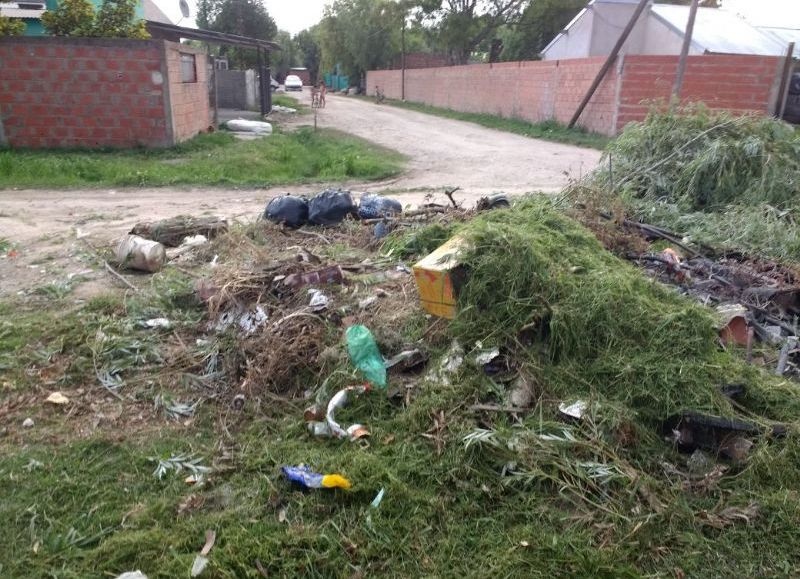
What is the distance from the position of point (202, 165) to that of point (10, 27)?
432 cm

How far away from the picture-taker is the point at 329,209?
6.43 m

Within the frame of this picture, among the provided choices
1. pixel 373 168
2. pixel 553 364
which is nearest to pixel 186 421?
pixel 553 364

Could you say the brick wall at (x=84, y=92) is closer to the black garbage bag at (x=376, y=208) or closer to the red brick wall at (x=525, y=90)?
the black garbage bag at (x=376, y=208)

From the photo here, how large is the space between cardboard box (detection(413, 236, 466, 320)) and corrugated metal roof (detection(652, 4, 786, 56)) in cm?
1734

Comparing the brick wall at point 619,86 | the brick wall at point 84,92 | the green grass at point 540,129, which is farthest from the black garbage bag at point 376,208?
the green grass at point 540,129

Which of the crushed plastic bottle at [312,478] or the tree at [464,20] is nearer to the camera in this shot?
the crushed plastic bottle at [312,478]

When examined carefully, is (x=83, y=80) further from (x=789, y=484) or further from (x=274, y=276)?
(x=789, y=484)

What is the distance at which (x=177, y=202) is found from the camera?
27.8 feet

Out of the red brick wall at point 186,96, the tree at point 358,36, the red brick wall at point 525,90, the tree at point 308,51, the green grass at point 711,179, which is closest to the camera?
the green grass at point 711,179

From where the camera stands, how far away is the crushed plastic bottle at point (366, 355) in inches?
129

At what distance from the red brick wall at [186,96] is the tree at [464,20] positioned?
22.4 m

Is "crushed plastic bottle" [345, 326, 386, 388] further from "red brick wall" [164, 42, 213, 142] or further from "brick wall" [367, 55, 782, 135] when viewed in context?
"red brick wall" [164, 42, 213, 142]

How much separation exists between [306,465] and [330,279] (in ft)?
5.71

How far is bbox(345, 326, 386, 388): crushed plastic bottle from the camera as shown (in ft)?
10.7
